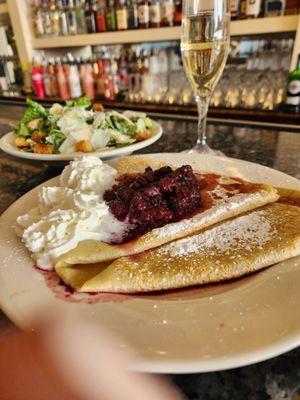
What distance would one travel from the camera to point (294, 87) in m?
2.42

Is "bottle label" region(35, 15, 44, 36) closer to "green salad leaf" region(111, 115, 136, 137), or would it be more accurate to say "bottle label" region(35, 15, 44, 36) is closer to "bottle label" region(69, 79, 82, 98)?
"bottle label" region(69, 79, 82, 98)

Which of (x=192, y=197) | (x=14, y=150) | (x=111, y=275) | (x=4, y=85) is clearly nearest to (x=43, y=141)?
(x=14, y=150)

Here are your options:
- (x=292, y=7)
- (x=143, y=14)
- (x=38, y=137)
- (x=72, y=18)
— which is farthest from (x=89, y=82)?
(x=38, y=137)

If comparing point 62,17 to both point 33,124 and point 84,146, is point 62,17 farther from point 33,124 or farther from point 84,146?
point 84,146

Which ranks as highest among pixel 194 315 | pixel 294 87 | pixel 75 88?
pixel 194 315

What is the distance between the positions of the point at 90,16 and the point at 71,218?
3.34 meters

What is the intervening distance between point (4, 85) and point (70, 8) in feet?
5.66

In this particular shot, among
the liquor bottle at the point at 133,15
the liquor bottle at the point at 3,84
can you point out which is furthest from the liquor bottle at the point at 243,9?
the liquor bottle at the point at 3,84

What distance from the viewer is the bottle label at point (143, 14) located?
9.65ft

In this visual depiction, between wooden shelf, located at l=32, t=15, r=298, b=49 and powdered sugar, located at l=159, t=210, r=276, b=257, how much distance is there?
225 centimetres

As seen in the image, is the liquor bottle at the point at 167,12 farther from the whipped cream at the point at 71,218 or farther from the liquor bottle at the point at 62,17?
the whipped cream at the point at 71,218

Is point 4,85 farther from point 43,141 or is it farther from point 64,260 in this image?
point 64,260

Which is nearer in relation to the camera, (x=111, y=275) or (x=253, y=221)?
(x=111, y=275)

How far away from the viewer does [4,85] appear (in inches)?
180
